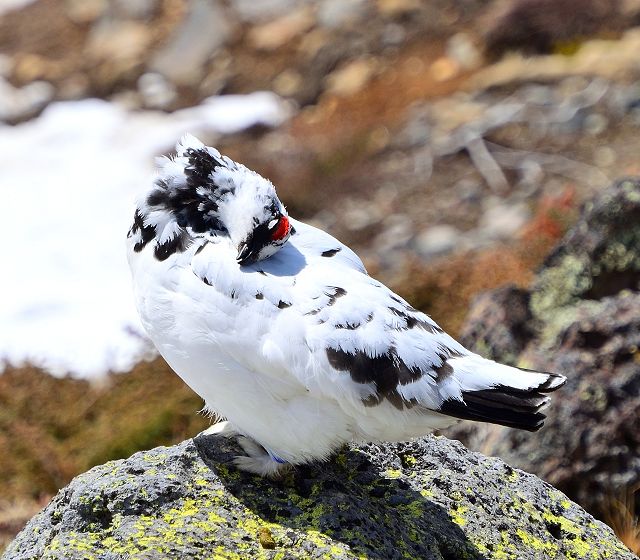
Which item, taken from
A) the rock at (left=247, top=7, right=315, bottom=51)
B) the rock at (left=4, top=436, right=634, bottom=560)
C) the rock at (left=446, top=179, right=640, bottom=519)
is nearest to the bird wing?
the rock at (left=4, top=436, right=634, bottom=560)

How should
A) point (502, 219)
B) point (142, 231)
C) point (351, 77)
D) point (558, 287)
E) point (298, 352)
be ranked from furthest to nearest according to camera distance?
point (351, 77) → point (502, 219) → point (558, 287) → point (142, 231) → point (298, 352)

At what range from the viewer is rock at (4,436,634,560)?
→ 3385 millimetres

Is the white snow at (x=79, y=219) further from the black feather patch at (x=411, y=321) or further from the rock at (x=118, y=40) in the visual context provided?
the black feather patch at (x=411, y=321)

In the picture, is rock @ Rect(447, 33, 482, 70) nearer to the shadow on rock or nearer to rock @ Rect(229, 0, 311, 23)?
rock @ Rect(229, 0, 311, 23)

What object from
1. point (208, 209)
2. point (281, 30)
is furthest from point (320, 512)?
point (281, 30)

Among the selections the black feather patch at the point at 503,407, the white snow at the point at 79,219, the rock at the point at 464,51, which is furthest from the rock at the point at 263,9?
the black feather patch at the point at 503,407

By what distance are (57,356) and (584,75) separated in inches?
304

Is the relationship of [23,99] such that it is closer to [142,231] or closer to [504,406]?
[142,231]

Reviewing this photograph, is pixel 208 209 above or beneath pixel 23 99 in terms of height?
above

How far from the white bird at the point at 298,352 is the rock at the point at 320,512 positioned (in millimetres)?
189

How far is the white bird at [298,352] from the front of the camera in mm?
3543

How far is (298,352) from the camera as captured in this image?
139 inches

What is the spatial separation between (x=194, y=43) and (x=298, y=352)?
11412mm

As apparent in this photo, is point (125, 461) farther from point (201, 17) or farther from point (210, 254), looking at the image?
point (201, 17)
